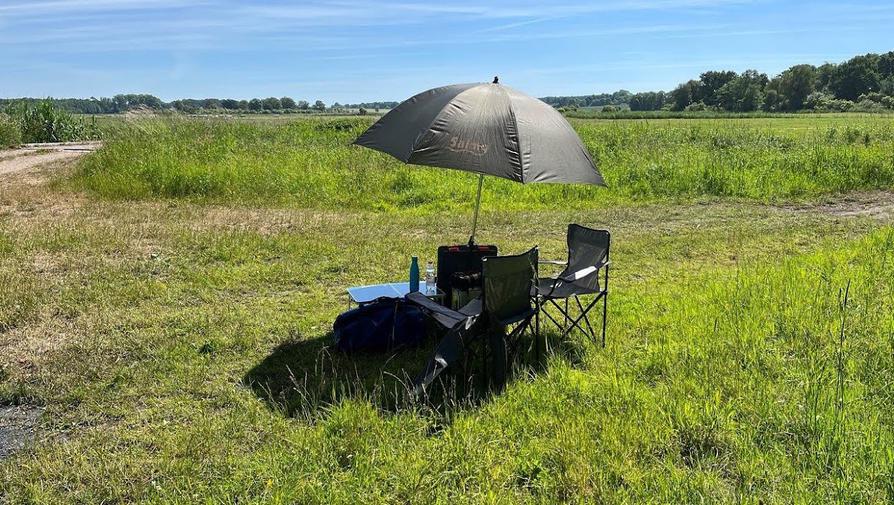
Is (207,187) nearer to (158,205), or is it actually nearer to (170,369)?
(158,205)

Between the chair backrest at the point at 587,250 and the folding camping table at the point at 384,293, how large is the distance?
1.09 metres

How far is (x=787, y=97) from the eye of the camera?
84438mm

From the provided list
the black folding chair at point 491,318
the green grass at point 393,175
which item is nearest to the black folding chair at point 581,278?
the black folding chair at point 491,318

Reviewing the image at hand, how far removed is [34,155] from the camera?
50.9 ft

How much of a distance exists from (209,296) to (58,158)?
463 inches

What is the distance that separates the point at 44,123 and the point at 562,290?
828 inches

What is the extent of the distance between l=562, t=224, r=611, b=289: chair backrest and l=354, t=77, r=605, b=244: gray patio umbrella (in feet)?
1.81

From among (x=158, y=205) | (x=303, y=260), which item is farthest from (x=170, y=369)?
(x=158, y=205)

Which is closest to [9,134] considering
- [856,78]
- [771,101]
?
[771,101]

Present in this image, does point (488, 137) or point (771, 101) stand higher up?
point (771, 101)

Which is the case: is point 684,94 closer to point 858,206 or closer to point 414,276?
point 858,206

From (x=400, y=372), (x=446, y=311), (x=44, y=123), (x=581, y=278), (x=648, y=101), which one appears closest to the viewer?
(x=446, y=311)

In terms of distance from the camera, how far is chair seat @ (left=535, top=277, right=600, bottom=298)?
4375 millimetres

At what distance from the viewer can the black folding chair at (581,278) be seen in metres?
4.39
